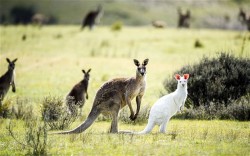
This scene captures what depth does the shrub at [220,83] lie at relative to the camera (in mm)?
19344

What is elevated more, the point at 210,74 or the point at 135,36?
the point at 135,36

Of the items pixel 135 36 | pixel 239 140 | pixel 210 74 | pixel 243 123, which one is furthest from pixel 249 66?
pixel 135 36

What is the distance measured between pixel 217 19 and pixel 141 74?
405 ft

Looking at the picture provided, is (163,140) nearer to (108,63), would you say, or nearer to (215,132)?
(215,132)

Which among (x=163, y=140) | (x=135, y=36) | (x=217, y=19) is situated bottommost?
(x=163, y=140)

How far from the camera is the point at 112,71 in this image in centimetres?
3162

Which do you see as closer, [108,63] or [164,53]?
[108,63]

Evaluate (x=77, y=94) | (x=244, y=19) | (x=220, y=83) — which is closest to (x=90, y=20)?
(x=244, y=19)

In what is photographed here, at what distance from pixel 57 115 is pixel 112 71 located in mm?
14467

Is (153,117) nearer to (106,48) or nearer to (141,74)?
(141,74)

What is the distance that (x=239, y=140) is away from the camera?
13.2m

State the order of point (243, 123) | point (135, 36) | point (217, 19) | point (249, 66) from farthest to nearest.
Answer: point (217, 19), point (135, 36), point (249, 66), point (243, 123)

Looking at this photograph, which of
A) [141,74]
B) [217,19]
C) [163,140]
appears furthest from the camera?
[217,19]

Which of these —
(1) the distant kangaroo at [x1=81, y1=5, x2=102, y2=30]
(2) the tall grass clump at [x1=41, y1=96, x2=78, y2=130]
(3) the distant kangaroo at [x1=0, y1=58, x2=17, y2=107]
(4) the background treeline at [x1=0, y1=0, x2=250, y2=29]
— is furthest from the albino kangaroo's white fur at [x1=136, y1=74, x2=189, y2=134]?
(4) the background treeline at [x1=0, y1=0, x2=250, y2=29]
